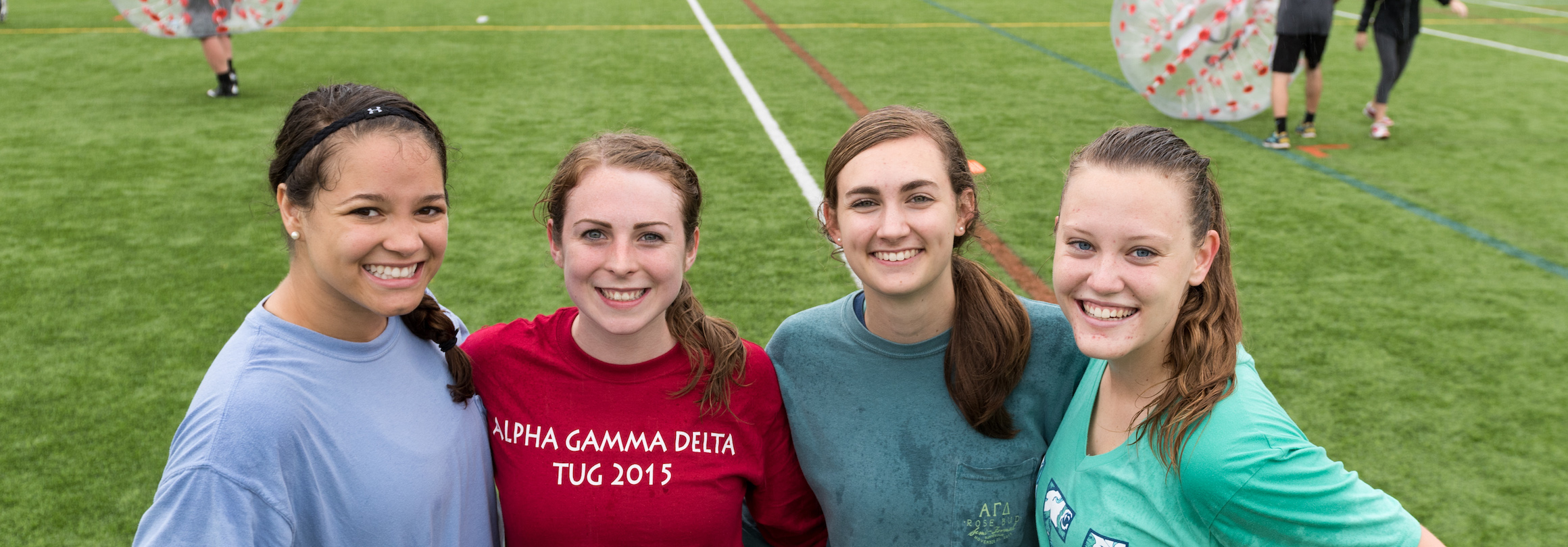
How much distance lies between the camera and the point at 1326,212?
21.3 feet

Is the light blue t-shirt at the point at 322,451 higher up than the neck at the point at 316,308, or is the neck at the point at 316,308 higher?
the neck at the point at 316,308

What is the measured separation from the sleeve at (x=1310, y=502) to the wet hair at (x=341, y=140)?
136 centimetres

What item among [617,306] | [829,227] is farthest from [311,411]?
[829,227]

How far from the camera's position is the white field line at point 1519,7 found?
15930 millimetres

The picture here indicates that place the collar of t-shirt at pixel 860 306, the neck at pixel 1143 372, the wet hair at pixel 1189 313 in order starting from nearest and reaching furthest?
the wet hair at pixel 1189 313
the neck at pixel 1143 372
the collar of t-shirt at pixel 860 306

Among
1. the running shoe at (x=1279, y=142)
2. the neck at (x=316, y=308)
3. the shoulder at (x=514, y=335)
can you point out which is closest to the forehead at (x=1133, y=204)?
the shoulder at (x=514, y=335)

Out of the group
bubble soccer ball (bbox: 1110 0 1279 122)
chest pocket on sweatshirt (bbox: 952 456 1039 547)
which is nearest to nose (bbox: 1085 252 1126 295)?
chest pocket on sweatshirt (bbox: 952 456 1039 547)

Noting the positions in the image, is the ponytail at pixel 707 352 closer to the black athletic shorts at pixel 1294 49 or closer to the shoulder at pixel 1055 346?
the shoulder at pixel 1055 346

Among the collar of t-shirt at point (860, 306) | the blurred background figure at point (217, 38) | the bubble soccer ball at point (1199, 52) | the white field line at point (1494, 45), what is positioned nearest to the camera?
the collar of t-shirt at point (860, 306)

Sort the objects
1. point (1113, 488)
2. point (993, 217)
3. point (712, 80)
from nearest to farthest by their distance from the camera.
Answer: point (1113, 488) < point (993, 217) < point (712, 80)

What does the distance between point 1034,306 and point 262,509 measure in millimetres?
1473

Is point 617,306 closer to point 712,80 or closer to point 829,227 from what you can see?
point 829,227

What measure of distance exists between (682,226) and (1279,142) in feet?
24.0

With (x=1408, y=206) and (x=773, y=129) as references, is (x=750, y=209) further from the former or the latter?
(x=1408, y=206)
